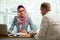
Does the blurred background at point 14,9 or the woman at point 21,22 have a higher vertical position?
the blurred background at point 14,9

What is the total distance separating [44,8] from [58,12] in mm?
2222

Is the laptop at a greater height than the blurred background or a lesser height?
lesser

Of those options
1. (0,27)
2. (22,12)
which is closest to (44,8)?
(0,27)

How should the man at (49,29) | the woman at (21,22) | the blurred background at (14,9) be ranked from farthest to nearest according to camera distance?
1. the blurred background at (14,9)
2. the woman at (21,22)
3. the man at (49,29)

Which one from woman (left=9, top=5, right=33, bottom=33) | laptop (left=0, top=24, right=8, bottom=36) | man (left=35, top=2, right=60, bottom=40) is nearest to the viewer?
man (left=35, top=2, right=60, bottom=40)

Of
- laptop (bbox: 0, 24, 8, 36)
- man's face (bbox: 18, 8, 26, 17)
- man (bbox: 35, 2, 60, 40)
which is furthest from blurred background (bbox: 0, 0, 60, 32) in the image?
man (bbox: 35, 2, 60, 40)

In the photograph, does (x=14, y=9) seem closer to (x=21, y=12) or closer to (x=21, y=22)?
(x=21, y=12)

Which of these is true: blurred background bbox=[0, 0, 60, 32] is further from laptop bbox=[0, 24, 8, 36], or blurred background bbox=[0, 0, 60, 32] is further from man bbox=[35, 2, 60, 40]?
man bbox=[35, 2, 60, 40]

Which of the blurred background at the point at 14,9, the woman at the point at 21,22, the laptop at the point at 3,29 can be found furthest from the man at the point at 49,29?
the blurred background at the point at 14,9

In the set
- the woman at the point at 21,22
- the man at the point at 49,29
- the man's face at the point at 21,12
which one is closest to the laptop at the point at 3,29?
the man at the point at 49,29

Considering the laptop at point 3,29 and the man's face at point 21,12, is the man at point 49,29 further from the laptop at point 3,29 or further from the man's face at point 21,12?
the man's face at point 21,12

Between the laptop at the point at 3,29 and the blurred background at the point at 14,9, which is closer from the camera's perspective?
the laptop at the point at 3,29

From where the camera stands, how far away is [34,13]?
14.6 ft

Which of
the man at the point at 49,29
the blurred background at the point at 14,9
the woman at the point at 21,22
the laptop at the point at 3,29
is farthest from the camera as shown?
the blurred background at the point at 14,9
